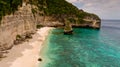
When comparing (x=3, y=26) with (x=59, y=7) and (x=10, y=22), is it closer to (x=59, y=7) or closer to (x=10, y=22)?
(x=10, y=22)

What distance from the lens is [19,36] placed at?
48.5m

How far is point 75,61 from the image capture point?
118ft

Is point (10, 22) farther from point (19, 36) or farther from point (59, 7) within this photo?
point (59, 7)

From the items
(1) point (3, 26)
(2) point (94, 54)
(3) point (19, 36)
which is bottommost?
(2) point (94, 54)

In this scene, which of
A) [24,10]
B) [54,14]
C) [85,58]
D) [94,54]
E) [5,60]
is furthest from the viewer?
[54,14]

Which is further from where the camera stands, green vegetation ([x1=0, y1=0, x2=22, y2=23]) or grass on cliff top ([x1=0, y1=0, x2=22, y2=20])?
green vegetation ([x1=0, y1=0, x2=22, y2=23])

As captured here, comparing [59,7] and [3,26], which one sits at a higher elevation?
[59,7]

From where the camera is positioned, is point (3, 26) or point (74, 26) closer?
point (3, 26)

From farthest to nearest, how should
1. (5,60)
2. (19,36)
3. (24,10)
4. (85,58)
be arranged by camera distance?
(24,10) → (19,36) → (85,58) → (5,60)

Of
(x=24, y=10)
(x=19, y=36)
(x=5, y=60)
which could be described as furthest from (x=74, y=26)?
(x=5, y=60)

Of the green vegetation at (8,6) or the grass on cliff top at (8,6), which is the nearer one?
the grass on cliff top at (8,6)

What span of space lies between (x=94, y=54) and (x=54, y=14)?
235 ft

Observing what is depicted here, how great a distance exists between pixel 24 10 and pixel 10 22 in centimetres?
1691

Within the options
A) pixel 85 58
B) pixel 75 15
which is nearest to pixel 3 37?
pixel 85 58
